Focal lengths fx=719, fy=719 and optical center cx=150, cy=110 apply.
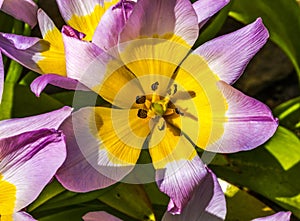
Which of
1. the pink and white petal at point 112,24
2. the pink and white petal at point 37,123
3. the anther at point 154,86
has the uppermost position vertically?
the pink and white petal at point 112,24

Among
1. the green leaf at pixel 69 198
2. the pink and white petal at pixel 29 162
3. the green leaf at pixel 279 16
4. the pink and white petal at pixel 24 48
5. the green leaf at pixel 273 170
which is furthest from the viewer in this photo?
the green leaf at pixel 279 16

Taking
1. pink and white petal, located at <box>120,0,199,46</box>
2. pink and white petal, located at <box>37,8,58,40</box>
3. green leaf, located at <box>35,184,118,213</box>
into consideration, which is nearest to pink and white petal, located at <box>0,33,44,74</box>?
pink and white petal, located at <box>37,8,58,40</box>

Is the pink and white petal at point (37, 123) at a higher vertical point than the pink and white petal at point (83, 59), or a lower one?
lower

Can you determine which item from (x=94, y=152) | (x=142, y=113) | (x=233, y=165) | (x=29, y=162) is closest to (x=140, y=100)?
(x=142, y=113)

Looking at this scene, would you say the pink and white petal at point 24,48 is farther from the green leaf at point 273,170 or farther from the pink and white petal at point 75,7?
the green leaf at point 273,170

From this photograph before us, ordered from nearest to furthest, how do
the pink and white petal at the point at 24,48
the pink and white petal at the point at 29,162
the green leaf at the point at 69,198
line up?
the pink and white petal at the point at 29,162 → the pink and white petal at the point at 24,48 → the green leaf at the point at 69,198

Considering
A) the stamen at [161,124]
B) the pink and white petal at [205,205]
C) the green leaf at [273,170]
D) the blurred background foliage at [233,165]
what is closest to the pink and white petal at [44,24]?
the blurred background foliage at [233,165]
